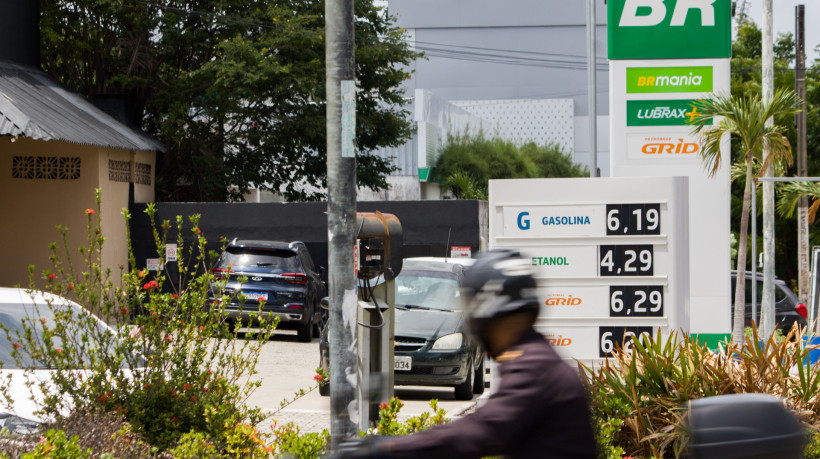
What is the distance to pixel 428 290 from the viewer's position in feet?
41.5

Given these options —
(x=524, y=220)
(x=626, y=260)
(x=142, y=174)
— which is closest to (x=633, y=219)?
(x=626, y=260)

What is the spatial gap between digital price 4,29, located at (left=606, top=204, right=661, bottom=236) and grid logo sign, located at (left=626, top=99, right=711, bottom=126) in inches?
96.0

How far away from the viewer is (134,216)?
2353cm

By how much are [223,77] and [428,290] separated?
1275cm

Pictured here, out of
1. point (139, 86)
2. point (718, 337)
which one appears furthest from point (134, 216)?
point (718, 337)

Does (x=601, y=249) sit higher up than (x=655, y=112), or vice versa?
(x=655, y=112)

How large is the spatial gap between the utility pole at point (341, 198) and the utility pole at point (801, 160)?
784 inches

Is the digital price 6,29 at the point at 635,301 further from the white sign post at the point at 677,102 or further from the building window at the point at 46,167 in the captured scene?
the building window at the point at 46,167

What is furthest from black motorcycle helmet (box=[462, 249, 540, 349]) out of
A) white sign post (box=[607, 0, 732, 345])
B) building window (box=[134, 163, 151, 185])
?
building window (box=[134, 163, 151, 185])

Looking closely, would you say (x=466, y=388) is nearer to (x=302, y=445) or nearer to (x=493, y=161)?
(x=302, y=445)

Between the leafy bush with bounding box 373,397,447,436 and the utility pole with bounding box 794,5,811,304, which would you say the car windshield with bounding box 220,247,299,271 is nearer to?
the leafy bush with bounding box 373,397,447,436

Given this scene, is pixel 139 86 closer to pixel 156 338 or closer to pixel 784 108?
pixel 784 108

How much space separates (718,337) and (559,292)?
2435 mm

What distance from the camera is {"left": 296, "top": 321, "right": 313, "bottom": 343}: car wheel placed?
18.5m
